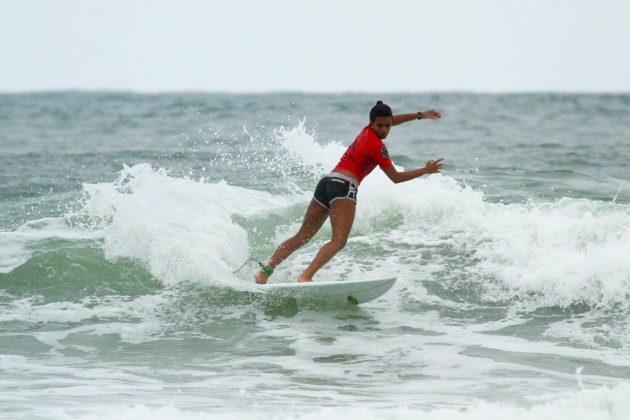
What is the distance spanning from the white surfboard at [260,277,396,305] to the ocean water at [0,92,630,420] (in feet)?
0.40

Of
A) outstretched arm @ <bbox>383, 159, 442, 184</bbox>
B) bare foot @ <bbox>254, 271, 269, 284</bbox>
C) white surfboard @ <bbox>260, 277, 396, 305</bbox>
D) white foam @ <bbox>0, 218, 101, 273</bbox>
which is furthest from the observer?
white foam @ <bbox>0, 218, 101, 273</bbox>

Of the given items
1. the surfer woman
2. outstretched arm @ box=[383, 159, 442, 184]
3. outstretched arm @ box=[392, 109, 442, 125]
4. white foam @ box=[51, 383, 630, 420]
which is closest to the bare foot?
the surfer woman

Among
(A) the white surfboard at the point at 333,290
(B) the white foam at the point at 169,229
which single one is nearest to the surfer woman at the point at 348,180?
(A) the white surfboard at the point at 333,290

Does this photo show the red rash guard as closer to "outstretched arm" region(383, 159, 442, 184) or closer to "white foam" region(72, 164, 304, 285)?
"outstretched arm" region(383, 159, 442, 184)

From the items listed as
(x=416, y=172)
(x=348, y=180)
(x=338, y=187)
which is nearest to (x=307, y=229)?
(x=338, y=187)

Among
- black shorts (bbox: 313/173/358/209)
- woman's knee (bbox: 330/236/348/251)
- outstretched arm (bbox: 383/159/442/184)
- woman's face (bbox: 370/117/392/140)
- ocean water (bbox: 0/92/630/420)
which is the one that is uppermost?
woman's face (bbox: 370/117/392/140)

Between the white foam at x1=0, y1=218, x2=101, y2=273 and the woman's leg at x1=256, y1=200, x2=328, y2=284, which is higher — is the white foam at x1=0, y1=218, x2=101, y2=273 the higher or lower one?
the lower one

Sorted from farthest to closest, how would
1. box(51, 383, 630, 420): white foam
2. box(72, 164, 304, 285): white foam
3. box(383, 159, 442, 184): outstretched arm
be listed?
box(72, 164, 304, 285): white foam, box(383, 159, 442, 184): outstretched arm, box(51, 383, 630, 420): white foam

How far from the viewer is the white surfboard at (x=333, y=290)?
8.74 metres

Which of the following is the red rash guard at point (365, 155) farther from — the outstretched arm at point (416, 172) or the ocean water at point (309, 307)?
the ocean water at point (309, 307)

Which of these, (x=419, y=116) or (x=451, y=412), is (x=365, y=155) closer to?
(x=419, y=116)

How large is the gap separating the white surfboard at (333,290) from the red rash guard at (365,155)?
1081mm

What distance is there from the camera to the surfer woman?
830 cm

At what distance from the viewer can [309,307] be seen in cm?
905
